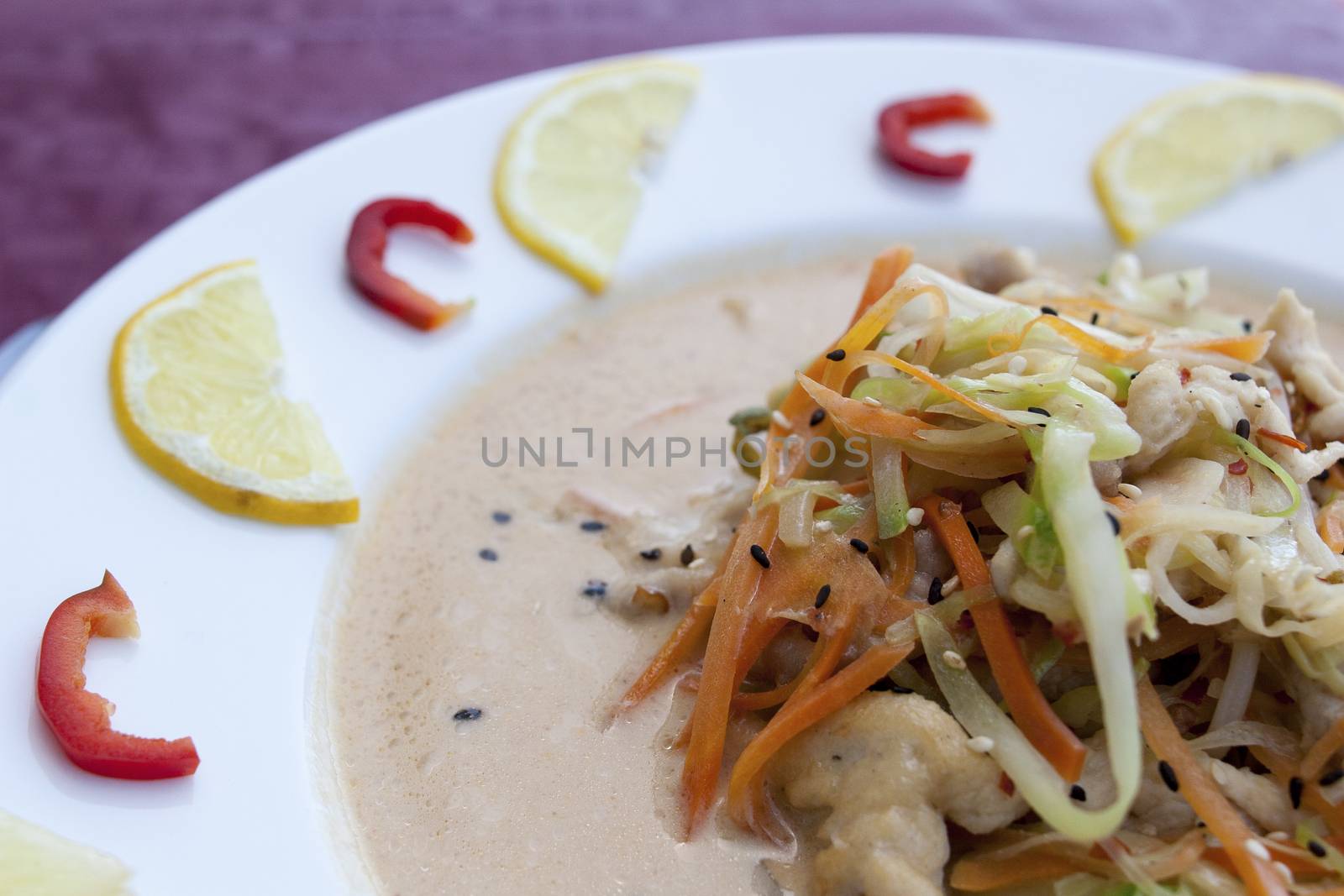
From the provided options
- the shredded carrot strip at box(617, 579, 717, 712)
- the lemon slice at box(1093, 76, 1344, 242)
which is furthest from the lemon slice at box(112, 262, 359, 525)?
the lemon slice at box(1093, 76, 1344, 242)

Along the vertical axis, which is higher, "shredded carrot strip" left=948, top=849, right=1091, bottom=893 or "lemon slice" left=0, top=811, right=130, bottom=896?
"lemon slice" left=0, top=811, right=130, bottom=896

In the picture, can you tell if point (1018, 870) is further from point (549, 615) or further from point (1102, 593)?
point (549, 615)


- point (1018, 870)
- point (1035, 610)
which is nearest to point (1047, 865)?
point (1018, 870)

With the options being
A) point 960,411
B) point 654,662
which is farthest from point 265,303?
point 960,411

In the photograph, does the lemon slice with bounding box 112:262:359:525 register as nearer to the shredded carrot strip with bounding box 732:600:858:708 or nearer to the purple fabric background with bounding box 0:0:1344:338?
the shredded carrot strip with bounding box 732:600:858:708

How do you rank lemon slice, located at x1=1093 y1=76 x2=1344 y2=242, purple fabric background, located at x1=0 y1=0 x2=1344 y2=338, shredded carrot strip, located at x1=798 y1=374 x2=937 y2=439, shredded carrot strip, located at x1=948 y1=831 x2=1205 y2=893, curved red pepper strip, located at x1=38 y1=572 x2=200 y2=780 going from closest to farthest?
shredded carrot strip, located at x1=948 y1=831 x2=1205 y2=893 → curved red pepper strip, located at x1=38 y1=572 x2=200 y2=780 → shredded carrot strip, located at x1=798 y1=374 x2=937 y2=439 → lemon slice, located at x1=1093 y1=76 x2=1344 y2=242 → purple fabric background, located at x1=0 y1=0 x2=1344 y2=338

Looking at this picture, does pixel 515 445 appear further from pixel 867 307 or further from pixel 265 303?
pixel 867 307

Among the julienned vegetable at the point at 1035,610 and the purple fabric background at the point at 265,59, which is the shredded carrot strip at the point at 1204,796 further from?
the purple fabric background at the point at 265,59
